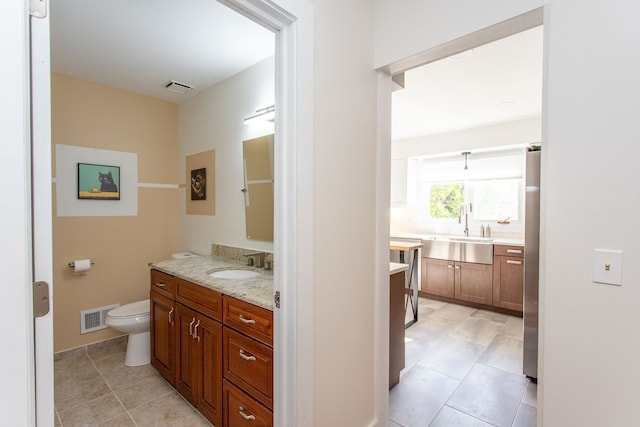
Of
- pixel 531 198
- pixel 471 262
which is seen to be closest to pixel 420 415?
pixel 531 198

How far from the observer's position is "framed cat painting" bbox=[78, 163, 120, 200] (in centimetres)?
273

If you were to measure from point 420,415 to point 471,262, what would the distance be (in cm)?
269

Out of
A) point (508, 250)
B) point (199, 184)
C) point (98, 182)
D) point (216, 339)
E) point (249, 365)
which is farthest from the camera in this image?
point (508, 250)

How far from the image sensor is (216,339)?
5.65 feet

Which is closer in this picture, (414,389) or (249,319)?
(249,319)

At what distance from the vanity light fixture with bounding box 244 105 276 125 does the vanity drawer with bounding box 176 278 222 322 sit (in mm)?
1330

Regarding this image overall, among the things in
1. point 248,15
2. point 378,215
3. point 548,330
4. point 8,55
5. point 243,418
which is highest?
point 248,15

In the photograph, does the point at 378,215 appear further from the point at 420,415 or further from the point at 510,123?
the point at 510,123

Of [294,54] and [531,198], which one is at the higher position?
[294,54]

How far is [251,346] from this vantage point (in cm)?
150

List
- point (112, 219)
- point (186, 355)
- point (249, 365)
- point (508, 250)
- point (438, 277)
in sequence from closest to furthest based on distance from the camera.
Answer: point (249, 365), point (186, 355), point (112, 219), point (508, 250), point (438, 277)

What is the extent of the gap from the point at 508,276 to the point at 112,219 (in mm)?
4618

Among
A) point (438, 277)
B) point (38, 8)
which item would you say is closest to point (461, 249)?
point (438, 277)

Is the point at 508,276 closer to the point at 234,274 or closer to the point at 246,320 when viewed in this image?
the point at 234,274
